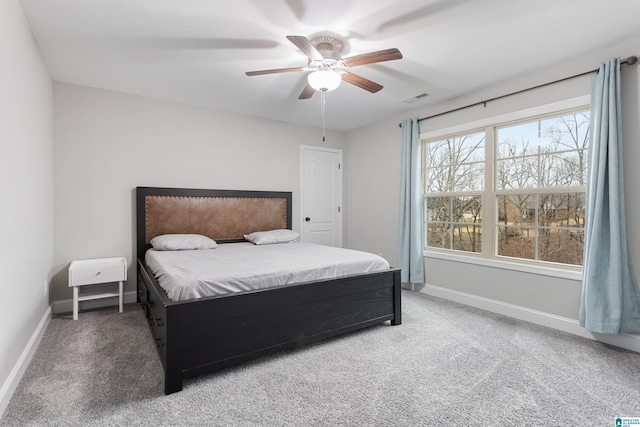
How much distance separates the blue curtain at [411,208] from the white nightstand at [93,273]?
10.4 feet

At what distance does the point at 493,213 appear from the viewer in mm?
3416

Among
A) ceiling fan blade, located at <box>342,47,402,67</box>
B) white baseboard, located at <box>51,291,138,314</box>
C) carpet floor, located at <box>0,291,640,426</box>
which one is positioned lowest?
carpet floor, located at <box>0,291,640,426</box>

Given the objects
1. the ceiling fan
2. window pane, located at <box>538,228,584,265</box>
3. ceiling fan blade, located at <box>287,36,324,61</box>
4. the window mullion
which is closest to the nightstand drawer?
the ceiling fan

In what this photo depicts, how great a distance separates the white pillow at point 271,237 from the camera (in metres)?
3.93

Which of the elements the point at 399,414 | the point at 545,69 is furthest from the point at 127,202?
the point at 545,69

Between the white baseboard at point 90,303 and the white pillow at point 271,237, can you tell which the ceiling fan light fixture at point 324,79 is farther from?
the white baseboard at point 90,303

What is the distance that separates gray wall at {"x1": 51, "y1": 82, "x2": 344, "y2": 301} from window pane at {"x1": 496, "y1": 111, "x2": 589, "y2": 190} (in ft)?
10.1

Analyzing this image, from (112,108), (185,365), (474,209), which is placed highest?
(112,108)

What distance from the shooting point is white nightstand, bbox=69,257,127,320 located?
116 inches

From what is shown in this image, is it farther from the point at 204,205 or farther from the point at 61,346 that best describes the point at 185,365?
the point at 204,205

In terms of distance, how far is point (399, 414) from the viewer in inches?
65.5

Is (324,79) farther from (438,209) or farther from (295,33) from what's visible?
(438,209)

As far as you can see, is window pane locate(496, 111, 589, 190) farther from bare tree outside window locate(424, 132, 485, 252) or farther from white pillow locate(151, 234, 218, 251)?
white pillow locate(151, 234, 218, 251)

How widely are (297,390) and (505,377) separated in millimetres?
1317
